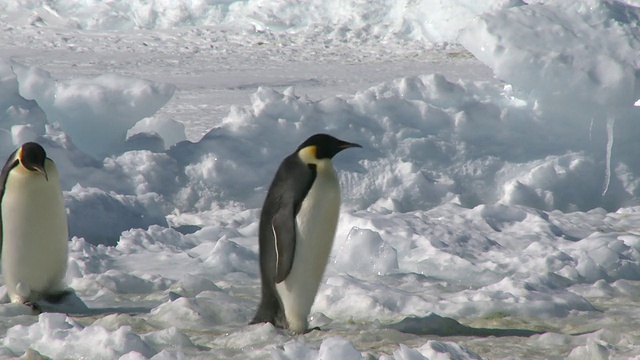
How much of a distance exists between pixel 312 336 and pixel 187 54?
1072 cm

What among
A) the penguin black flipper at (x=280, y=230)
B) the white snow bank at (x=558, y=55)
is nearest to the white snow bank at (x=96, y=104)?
the white snow bank at (x=558, y=55)

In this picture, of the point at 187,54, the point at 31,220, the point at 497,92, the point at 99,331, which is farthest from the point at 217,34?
the point at 99,331

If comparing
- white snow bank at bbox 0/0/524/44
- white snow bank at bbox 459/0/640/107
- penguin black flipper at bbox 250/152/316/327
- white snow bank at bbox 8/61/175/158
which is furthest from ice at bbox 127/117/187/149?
white snow bank at bbox 0/0/524/44

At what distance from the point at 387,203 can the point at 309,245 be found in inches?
108

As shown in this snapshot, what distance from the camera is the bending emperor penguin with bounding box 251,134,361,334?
330cm

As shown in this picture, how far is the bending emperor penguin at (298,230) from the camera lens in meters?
3.30

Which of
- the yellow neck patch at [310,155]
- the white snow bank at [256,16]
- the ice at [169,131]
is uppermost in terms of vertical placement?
the yellow neck patch at [310,155]

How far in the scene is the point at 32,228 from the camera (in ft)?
12.0

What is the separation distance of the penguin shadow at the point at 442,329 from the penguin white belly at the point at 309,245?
31 cm

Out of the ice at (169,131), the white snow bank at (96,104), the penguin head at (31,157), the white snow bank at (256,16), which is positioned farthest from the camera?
the white snow bank at (256,16)

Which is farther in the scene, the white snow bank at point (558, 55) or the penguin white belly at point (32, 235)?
the white snow bank at point (558, 55)

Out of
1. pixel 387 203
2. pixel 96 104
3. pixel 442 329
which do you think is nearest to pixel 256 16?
pixel 96 104

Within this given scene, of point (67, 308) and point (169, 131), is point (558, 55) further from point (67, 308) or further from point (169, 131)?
point (67, 308)

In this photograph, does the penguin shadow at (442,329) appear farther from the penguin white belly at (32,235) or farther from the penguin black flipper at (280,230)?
the penguin white belly at (32,235)
